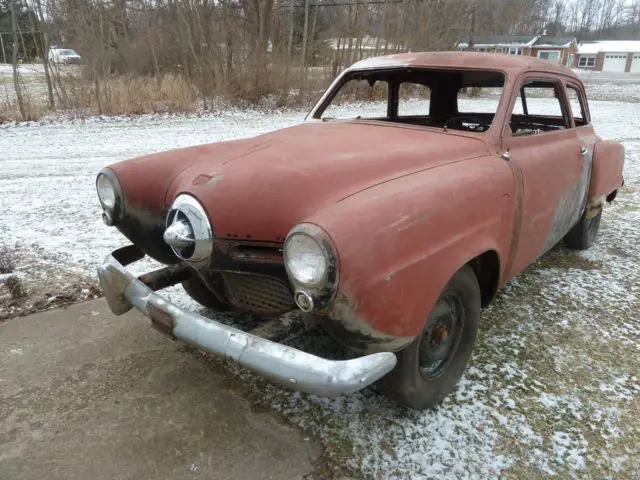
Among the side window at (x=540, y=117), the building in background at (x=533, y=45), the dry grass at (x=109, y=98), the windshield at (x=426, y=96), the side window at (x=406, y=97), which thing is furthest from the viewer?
the building in background at (x=533, y=45)

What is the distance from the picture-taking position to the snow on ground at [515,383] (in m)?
2.15

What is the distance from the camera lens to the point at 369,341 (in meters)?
1.85

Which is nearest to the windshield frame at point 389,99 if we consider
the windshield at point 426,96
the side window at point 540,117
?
the windshield at point 426,96

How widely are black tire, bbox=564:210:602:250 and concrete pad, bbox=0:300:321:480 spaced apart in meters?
3.26

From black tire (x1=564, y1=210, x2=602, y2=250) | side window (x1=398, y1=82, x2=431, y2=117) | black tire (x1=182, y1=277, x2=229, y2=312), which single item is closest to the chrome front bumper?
black tire (x1=182, y1=277, x2=229, y2=312)

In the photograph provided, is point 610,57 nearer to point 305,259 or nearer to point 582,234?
point 582,234

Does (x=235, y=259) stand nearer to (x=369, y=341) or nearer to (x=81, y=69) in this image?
(x=369, y=341)

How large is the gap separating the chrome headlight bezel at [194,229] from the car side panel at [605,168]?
3136 mm

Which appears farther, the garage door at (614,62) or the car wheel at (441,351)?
the garage door at (614,62)

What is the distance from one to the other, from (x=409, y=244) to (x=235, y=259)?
2.46 feet

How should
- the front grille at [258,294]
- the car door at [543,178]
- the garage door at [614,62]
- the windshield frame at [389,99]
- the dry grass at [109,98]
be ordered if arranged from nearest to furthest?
the front grille at [258,294] → the car door at [543,178] → the windshield frame at [389,99] → the dry grass at [109,98] → the garage door at [614,62]

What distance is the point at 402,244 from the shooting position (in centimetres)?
188

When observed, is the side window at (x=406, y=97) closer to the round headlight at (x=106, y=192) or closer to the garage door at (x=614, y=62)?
the round headlight at (x=106, y=192)

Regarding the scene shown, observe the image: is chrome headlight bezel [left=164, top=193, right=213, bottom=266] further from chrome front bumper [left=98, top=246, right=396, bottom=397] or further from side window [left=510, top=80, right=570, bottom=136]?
side window [left=510, top=80, right=570, bottom=136]
